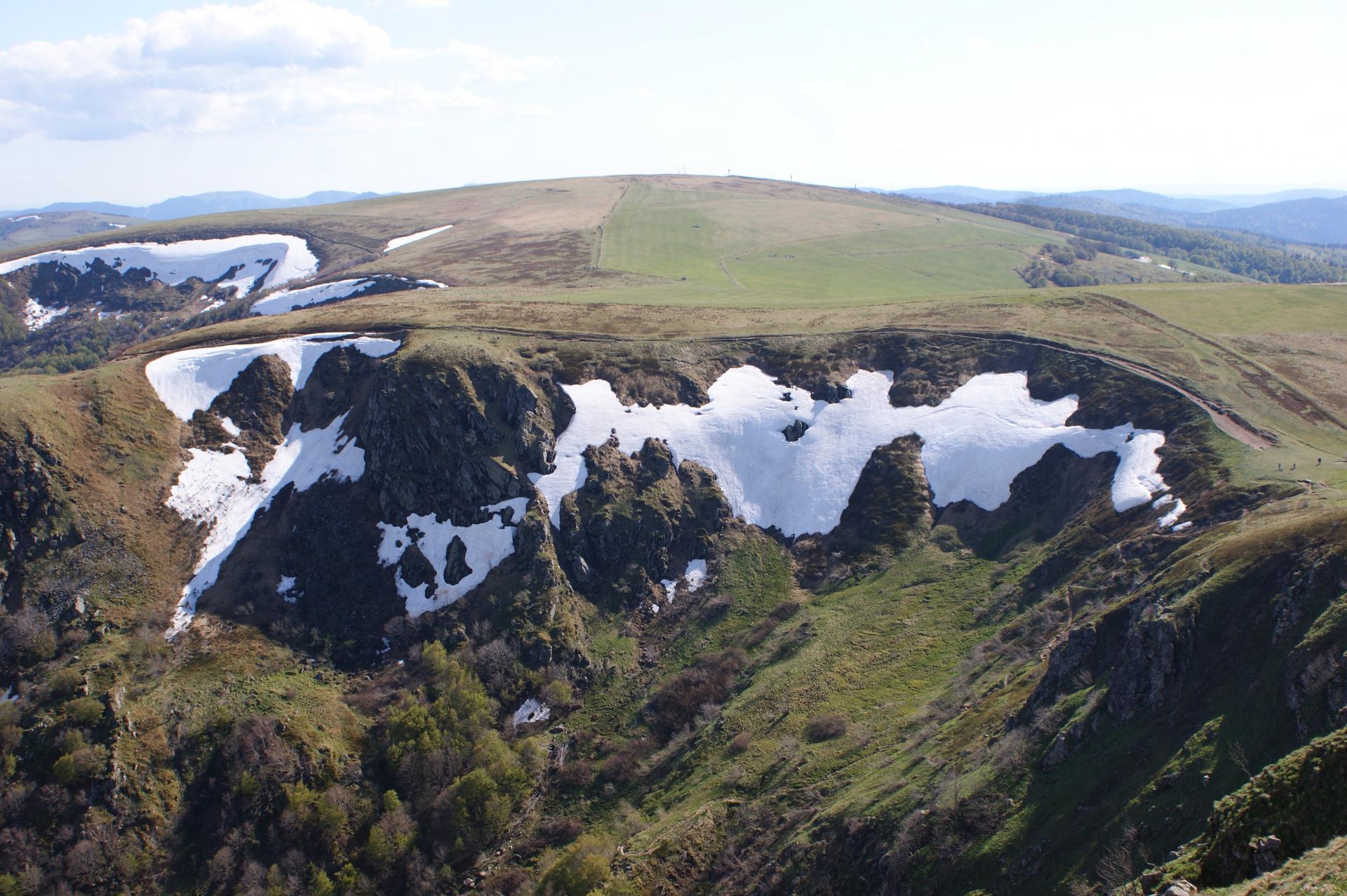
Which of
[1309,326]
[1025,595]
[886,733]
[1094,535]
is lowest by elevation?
[886,733]

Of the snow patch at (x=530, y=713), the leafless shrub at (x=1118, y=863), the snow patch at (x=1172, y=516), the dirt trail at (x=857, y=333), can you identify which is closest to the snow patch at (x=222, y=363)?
the dirt trail at (x=857, y=333)

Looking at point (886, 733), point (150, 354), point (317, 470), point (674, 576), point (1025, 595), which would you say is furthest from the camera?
point (150, 354)

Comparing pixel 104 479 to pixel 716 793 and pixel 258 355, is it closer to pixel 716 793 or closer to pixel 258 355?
pixel 258 355

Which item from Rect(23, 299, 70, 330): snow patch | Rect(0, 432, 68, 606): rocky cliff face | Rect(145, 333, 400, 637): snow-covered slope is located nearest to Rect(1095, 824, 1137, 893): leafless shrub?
Rect(145, 333, 400, 637): snow-covered slope

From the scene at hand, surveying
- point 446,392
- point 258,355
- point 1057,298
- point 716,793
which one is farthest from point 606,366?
point 1057,298

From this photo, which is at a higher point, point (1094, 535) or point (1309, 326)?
point (1309, 326)

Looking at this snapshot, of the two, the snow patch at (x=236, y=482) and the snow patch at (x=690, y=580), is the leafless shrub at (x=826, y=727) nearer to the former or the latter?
the snow patch at (x=690, y=580)

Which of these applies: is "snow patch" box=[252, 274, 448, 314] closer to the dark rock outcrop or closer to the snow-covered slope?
the snow-covered slope
